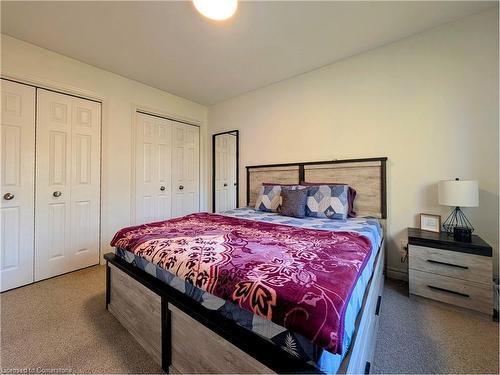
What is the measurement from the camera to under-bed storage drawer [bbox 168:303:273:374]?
0.84 m

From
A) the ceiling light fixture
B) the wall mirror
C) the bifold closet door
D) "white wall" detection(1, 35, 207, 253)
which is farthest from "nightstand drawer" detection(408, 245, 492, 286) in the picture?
the bifold closet door

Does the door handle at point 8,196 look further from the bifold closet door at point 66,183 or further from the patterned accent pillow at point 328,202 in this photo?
the patterned accent pillow at point 328,202

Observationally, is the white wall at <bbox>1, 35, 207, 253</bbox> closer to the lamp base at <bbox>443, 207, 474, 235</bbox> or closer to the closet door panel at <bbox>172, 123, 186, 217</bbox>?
the closet door panel at <bbox>172, 123, 186, 217</bbox>

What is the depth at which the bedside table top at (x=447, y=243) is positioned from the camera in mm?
1672

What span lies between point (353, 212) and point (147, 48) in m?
2.96

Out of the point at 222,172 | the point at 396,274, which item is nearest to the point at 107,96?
the point at 222,172

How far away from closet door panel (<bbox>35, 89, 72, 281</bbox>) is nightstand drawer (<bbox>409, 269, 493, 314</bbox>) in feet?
12.2

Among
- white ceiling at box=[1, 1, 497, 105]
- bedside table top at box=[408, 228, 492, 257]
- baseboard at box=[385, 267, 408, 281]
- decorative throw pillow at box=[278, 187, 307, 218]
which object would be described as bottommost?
baseboard at box=[385, 267, 408, 281]

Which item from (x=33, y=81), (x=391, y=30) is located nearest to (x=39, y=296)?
(x=33, y=81)

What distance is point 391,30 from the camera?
216 centimetres

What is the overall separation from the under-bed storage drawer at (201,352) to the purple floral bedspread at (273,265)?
0.63 ft

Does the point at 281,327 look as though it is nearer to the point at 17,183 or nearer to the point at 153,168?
the point at 17,183

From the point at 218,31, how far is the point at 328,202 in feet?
6.81

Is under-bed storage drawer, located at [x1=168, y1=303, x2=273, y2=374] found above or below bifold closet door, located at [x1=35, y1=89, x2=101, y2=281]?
below
